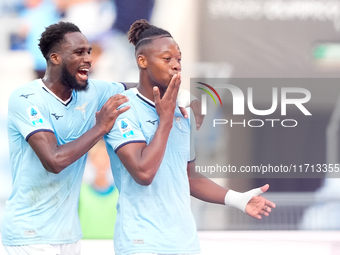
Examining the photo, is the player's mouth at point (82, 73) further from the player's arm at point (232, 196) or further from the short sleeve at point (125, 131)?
the player's arm at point (232, 196)

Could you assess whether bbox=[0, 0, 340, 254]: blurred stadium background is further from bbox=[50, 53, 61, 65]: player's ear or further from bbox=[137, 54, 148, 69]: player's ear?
bbox=[137, 54, 148, 69]: player's ear

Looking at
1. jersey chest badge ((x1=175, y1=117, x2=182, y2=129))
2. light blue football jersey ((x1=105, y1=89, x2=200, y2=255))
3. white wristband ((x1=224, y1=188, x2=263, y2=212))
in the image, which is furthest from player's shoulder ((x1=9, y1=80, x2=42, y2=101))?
white wristband ((x1=224, y1=188, x2=263, y2=212))

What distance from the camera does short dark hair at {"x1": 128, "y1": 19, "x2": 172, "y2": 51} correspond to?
2467 mm

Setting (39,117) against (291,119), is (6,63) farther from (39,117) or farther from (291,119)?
(291,119)

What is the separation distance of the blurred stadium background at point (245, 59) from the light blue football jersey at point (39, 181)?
1635mm

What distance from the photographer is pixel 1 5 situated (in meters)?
4.16

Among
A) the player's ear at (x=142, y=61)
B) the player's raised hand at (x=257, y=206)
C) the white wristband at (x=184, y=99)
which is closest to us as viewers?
the player's ear at (x=142, y=61)

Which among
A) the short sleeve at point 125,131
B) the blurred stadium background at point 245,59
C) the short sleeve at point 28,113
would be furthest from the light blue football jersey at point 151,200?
the blurred stadium background at point 245,59

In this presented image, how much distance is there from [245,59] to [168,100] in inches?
81.7

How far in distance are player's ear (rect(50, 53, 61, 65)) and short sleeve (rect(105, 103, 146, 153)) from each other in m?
0.63

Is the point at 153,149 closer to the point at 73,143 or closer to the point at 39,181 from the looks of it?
the point at 73,143

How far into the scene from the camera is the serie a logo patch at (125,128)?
7.43 feet

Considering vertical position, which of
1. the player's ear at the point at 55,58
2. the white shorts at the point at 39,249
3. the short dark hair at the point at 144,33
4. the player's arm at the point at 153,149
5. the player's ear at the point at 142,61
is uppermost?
the short dark hair at the point at 144,33

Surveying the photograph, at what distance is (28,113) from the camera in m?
2.51
